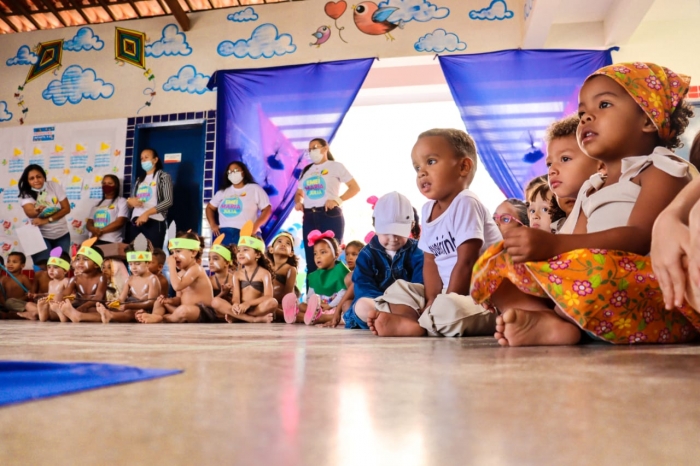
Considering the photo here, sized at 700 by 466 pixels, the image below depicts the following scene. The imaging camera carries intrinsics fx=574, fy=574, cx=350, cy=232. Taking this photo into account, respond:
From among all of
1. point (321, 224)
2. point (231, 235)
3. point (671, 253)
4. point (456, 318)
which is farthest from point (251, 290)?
point (671, 253)

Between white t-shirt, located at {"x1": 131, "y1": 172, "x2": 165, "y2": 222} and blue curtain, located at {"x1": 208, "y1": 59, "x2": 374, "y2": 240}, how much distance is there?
1.92 ft

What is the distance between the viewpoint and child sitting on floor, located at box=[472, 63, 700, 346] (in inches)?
45.8

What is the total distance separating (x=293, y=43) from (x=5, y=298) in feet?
11.1

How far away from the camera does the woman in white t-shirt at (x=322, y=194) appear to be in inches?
179

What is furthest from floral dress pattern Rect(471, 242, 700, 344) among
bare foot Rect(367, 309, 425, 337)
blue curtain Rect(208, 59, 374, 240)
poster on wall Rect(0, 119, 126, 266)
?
poster on wall Rect(0, 119, 126, 266)

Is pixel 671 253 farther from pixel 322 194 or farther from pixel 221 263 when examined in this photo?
pixel 322 194

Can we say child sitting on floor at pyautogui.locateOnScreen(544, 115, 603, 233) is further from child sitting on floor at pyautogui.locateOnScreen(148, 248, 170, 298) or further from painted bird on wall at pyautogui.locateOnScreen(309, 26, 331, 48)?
painted bird on wall at pyautogui.locateOnScreen(309, 26, 331, 48)

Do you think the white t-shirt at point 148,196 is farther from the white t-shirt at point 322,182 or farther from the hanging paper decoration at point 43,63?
the hanging paper decoration at point 43,63

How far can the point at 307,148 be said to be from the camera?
4.83 metres

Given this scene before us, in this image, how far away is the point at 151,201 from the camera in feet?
16.5

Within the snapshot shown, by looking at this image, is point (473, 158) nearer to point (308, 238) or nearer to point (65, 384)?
point (65, 384)

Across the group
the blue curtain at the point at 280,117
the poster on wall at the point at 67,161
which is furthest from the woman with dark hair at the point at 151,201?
the blue curtain at the point at 280,117

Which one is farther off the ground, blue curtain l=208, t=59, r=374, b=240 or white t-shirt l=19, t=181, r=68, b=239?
blue curtain l=208, t=59, r=374, b=240

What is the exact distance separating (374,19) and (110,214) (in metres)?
2.94
